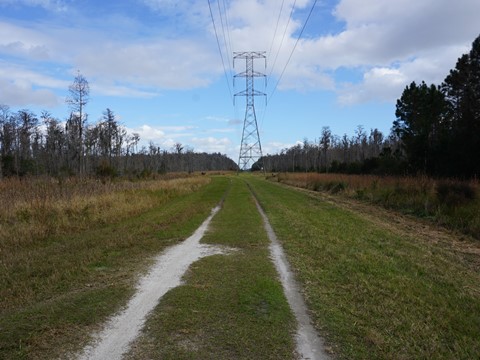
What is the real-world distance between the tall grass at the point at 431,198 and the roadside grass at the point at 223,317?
9.01 meters

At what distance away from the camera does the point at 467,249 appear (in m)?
10.5

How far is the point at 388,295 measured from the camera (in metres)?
6.02

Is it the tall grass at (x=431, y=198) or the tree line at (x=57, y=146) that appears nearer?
the tall grass at (x=431, y=198)

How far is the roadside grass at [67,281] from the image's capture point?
4391mm

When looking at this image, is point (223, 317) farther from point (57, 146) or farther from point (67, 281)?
point (57, 146)

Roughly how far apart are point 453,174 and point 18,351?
98.4 ft

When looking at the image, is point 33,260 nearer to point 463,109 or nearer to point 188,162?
point 463,109

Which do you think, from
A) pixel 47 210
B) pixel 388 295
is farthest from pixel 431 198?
pixel 47 210

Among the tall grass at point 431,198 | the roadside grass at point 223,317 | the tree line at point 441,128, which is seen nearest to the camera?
the roadside grass at point 223,317

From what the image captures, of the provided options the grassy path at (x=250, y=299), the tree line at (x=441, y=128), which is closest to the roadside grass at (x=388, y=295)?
the grassy path at (x=250, y=299)

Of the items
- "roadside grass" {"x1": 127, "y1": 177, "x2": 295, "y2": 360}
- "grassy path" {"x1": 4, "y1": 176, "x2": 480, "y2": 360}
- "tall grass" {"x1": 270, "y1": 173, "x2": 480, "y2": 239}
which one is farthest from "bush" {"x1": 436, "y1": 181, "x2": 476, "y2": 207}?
"roadside grass" {"x1": 127, "y1": 177, "x2": 295, "y2": 360}

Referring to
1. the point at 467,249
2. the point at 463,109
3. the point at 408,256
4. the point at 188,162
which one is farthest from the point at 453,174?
the point at 188,162

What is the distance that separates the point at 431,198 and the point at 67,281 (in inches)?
631

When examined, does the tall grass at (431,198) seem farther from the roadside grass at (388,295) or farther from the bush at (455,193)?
the roadside grass at (388,295)
